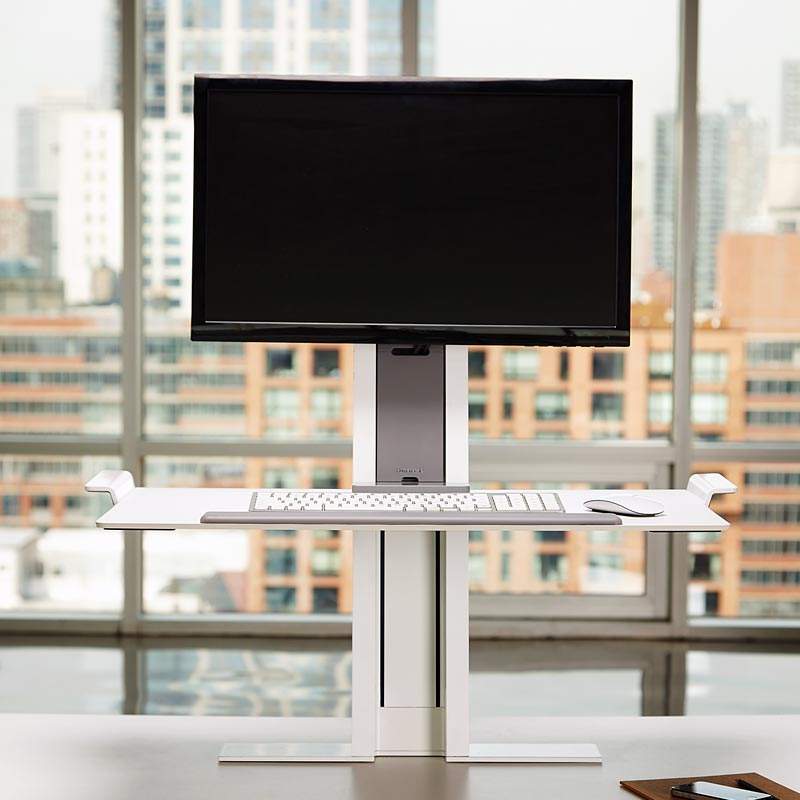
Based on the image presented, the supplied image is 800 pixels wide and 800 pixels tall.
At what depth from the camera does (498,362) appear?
14.5 ft

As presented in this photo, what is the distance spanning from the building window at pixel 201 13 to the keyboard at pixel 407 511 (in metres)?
2.48

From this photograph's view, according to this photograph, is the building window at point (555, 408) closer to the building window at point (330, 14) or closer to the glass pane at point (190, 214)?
the glass pane at point (190, 214)

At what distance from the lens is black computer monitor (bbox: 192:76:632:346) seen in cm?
264

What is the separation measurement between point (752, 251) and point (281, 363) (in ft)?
6.27

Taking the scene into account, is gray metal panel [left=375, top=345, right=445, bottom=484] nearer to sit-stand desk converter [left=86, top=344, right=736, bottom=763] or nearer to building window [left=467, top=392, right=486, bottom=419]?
sit-stand desk converter [left=86, top=344, right=736, bottom=763]

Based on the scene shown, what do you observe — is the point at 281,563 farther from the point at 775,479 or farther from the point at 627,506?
the point at 627,506

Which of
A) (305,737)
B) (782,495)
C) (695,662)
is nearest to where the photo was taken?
(305,737)

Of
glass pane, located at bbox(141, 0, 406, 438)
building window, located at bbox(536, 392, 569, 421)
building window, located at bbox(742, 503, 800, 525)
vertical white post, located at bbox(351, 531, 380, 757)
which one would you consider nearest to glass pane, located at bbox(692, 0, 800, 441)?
building window, located at bbox(742, 503, 800, 525)

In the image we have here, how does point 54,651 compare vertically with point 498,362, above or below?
below

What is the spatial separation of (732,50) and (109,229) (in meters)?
2.53

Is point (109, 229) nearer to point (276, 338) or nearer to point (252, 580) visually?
point (252, 580)

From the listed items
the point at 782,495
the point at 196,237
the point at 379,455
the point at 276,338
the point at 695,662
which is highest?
the point at 196,237

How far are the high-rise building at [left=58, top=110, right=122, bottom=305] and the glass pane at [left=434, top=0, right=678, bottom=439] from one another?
1.34 metres

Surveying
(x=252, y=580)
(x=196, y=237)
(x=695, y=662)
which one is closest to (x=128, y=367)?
(x=252, y=580)
